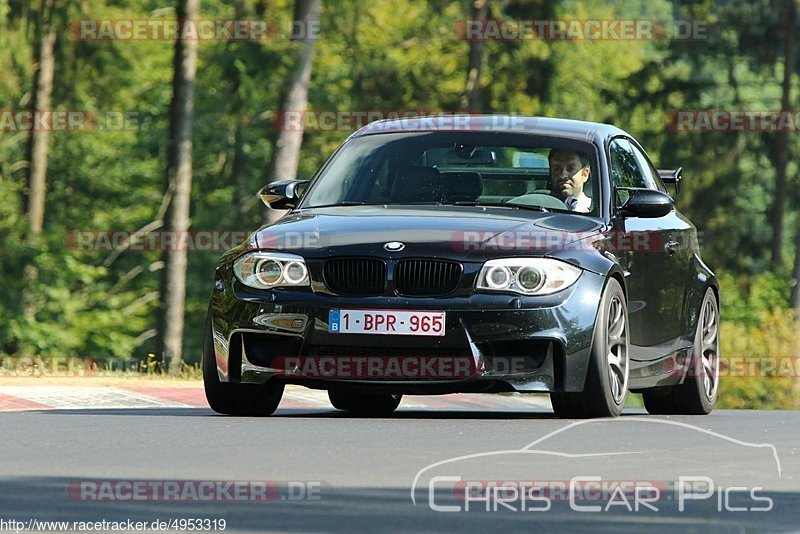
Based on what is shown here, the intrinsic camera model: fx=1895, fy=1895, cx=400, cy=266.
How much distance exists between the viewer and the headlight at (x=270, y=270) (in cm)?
1066

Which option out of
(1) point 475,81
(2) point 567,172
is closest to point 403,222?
(2) point 567,172

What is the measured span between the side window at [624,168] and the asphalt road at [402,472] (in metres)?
1.80

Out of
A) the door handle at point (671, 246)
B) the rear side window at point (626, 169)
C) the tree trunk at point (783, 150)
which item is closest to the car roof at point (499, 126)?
the rear side window at point (626, 169)

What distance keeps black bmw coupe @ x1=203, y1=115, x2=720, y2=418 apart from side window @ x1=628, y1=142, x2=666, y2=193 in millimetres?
1217

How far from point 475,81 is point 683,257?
1542 inches

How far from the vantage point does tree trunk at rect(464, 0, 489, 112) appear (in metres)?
51.9

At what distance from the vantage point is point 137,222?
5366 centimetres

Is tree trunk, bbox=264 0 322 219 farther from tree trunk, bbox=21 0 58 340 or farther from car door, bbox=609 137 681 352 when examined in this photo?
car door, bbox=609 137 681 352

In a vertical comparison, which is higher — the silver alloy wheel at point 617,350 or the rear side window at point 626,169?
the rear side window at point 626,169

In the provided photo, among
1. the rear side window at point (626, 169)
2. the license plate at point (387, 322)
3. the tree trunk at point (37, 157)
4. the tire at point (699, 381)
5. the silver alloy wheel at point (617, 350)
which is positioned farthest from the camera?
the tree trunk at point (37, 157)

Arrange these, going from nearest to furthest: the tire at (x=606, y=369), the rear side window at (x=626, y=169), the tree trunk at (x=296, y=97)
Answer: the tire at (x=606, y=369) → the rear side window at (x=626, y=169) → the tree trunk at (x=296, y=97)

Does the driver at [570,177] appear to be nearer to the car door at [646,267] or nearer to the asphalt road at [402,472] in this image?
the car door at [646,267]

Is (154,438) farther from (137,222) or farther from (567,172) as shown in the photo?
(137,222)

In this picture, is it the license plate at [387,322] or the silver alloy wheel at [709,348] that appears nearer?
the license plate at [387,322]
